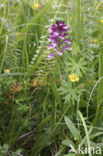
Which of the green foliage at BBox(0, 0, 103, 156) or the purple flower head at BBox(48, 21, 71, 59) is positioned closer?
the green foliage at BBox(0, 0, 103, 156)

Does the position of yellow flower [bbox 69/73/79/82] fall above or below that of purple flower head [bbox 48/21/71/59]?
below

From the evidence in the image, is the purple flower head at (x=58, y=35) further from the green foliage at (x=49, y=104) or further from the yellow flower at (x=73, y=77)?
the yellow flower at (x=73, y=77)

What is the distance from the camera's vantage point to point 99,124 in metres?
1.15

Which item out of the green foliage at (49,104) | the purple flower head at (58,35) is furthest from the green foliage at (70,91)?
the purple flower head at (58,35)

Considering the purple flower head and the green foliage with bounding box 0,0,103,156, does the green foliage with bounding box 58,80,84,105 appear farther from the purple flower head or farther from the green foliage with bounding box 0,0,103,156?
the purple flower head

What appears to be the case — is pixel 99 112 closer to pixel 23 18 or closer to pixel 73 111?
pixel 73 111

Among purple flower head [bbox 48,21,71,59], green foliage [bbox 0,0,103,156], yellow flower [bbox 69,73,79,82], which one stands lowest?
green foliage [bbox 0,0,103,156]

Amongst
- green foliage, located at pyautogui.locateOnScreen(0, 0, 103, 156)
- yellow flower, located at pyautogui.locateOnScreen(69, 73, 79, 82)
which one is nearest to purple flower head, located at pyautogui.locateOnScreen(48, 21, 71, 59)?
green foliage, located at pyautogui.locateOnScreen(0, 0, 103, 156)

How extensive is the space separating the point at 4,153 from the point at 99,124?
1.70 ft

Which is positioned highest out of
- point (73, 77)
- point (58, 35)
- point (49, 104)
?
point (58, 35)

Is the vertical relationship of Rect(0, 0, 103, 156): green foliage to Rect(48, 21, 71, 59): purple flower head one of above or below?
below

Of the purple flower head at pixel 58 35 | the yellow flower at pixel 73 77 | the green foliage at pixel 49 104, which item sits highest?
the purple flower head at pixel 58 35

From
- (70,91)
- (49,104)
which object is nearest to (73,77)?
(70,91)

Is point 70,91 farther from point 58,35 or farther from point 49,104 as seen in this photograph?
point 58,35
